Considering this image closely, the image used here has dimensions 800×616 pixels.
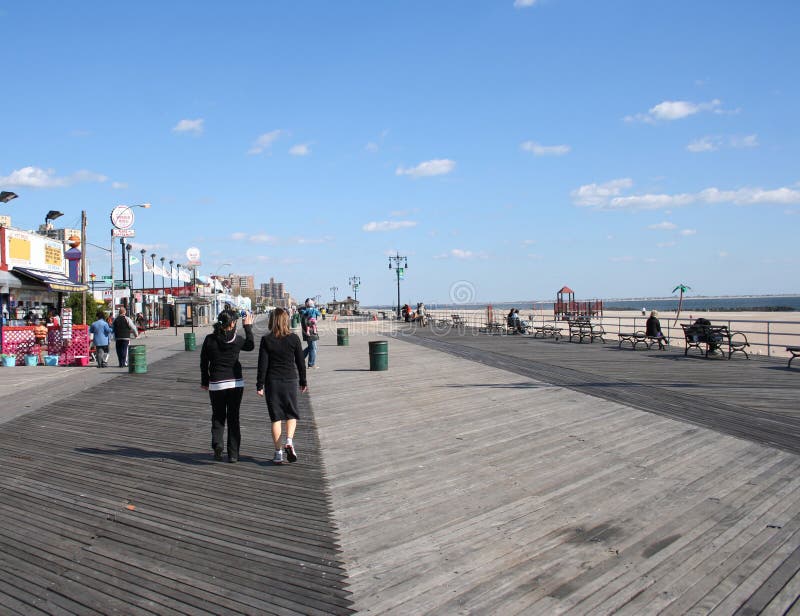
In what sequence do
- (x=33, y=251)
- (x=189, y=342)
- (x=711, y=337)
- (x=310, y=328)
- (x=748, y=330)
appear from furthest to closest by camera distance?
(x=748, y=330) < (x=189, y=342) < (x=33, y=251) < (x=711, y=337) < (x=310, y=328)

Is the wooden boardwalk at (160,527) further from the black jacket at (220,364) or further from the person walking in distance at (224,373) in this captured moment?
the black jacket at (220,364)

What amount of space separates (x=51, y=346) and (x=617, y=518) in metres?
19.2

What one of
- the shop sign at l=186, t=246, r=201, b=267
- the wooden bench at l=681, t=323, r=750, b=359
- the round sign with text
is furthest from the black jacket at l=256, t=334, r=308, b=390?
the shop sign at l=186, t=246, r=201, b=267

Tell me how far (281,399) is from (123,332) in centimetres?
1248

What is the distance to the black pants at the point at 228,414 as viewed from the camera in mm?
7059

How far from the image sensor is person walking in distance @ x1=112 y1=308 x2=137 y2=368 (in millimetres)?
17328

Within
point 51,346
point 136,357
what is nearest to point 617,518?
point 136,357

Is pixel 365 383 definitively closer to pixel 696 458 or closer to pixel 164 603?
pixel 696 458

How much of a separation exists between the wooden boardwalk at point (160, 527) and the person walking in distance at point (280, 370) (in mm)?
606

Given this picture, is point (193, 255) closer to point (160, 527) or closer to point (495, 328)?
point (495, 328)

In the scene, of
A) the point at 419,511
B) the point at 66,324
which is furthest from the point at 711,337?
the point at 66,324

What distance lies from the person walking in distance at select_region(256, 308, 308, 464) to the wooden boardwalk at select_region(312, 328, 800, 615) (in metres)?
0.79

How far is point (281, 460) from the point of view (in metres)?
7.22

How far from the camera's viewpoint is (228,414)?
719cm
